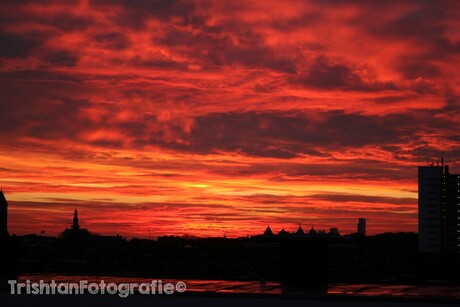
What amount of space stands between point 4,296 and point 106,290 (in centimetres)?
684

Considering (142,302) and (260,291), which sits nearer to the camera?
(142,302)

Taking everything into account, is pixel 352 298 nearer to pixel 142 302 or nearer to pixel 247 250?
pixel 142 302

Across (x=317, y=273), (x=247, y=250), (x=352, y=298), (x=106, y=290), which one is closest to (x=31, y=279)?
(x=106, y=290)

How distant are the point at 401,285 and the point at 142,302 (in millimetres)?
20613

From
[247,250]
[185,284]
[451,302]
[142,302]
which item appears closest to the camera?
[451,302]

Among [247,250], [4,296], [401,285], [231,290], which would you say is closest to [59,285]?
[4,296]

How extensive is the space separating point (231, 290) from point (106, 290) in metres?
8.29

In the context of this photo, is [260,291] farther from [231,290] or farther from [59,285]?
[59,285]

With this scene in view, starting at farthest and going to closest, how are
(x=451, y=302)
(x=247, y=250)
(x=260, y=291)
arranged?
(x=247, y=250)
(x=260, y=291)
(x=451, y=302)

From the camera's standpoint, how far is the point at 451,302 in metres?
40.7

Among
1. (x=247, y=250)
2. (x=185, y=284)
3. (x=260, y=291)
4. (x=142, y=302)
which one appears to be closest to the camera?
(x=142, y=302)

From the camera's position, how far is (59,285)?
4809cm

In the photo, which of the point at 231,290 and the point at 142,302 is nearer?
the point at 142,302

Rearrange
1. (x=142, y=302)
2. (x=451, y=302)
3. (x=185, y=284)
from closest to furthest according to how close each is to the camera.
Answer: (x=451, y=302) < (x=142, y=302) < (x=185, y=284)
